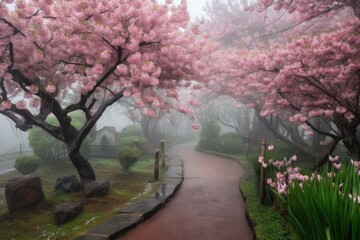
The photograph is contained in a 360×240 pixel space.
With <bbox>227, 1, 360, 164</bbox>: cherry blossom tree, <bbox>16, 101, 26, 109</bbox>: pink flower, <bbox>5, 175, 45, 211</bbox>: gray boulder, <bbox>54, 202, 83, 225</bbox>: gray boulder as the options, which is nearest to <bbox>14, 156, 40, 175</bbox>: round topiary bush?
<bbox>5, 175, 45, 211</bbox>: gray boulder

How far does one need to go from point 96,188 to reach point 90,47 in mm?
4010

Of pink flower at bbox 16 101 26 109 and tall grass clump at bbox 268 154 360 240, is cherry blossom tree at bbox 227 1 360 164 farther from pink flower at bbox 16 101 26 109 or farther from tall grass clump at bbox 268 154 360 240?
pink flower at bbox 16 101 26 109

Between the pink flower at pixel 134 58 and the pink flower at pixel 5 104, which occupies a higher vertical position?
the pink flower at pixel 134 58

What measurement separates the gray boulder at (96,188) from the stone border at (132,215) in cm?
120

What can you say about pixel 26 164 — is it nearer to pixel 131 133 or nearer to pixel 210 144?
pixel 210 144

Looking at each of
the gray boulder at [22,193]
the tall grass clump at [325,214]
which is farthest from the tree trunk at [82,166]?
the tall grass clump at [325,214]

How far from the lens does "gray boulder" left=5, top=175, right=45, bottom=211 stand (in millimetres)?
6520

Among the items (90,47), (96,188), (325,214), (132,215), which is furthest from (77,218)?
(325,214)

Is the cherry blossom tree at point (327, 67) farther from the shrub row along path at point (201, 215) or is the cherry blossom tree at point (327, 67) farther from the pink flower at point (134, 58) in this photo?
the pink flower at point (134, 58)

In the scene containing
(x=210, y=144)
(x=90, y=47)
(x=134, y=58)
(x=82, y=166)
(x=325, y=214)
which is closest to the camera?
(x=325, y=214)

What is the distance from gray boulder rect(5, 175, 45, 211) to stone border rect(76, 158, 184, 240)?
8.09ft

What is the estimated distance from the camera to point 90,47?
713 cm

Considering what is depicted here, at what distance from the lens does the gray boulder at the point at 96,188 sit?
7254 millimetres

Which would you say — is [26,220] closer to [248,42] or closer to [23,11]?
[23,11]
